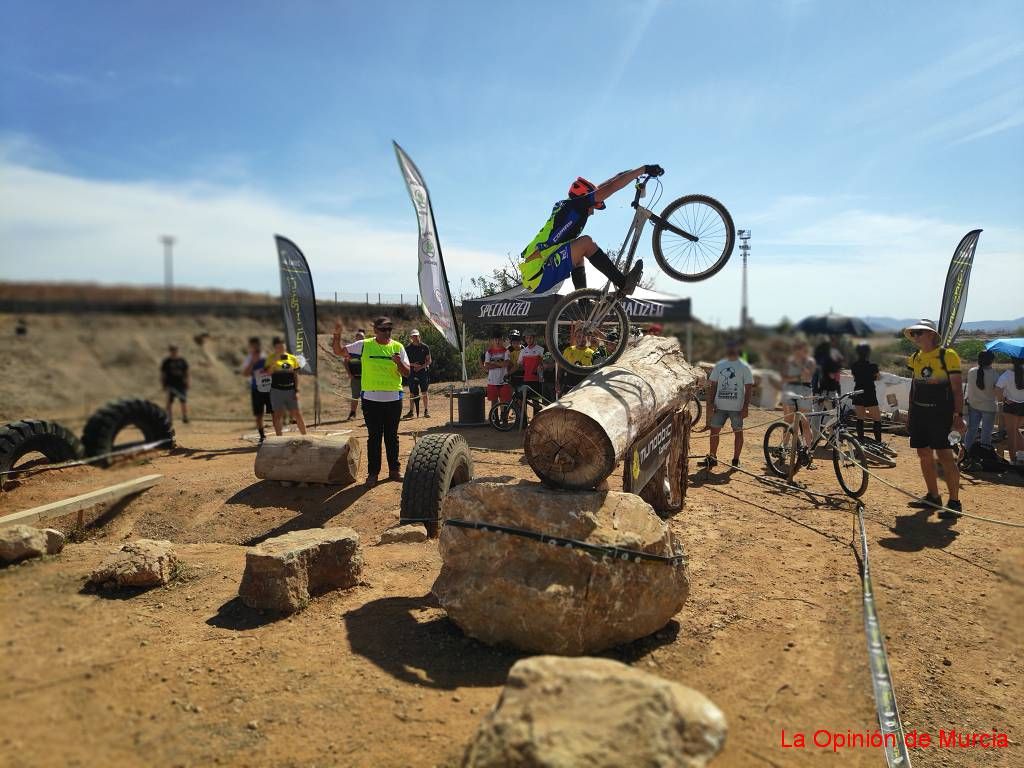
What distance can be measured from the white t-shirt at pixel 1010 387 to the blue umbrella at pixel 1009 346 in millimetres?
340

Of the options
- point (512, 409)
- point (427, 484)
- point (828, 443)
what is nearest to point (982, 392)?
point (828, 443)

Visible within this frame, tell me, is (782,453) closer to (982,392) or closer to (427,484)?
(982,392)

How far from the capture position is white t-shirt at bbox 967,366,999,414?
8.44 m

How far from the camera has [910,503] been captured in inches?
271

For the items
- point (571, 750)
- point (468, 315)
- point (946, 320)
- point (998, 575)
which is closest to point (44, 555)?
point (571, 750)

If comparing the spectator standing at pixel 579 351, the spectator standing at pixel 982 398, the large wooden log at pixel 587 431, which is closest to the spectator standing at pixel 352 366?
the spectator standing at pixel 579 351

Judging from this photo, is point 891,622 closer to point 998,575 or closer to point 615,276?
point 998,575

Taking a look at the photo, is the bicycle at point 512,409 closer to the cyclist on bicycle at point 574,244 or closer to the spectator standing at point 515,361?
the spectator standing at point 515,361

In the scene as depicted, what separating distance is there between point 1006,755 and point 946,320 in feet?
32.7

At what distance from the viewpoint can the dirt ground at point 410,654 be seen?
8.50ft

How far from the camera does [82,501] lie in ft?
17.1

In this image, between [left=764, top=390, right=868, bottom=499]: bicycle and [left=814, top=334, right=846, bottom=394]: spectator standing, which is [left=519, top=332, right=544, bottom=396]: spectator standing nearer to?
[left=764, top=390, right=868, bottom=499]: bicycle

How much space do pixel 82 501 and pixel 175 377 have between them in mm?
4472

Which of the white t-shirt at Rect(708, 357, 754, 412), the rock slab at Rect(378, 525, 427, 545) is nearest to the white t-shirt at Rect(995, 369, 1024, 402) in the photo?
the white t-shirt at Rect(708, 357, 754, 412)
